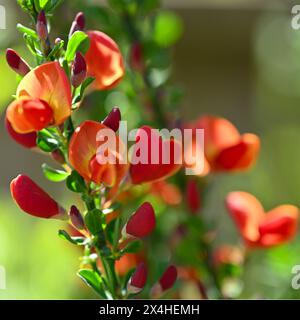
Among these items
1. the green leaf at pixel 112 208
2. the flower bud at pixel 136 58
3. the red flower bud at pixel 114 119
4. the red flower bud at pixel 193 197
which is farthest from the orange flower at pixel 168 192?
the red flower bud at pixel 114 119

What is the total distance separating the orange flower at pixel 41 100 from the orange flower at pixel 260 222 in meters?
0.35

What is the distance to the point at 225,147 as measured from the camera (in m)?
0.99

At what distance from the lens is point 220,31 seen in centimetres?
311

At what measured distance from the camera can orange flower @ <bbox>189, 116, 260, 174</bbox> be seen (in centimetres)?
98

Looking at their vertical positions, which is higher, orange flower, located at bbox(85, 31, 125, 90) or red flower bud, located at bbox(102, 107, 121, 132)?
orange flower, located at bbox(85, 31, 125, 90)

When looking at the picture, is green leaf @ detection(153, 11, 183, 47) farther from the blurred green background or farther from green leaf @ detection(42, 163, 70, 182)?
green leaf @ detection(42, 163, 70, 182)

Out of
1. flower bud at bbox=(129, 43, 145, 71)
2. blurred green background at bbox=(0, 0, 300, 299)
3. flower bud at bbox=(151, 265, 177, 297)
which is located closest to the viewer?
flower bud at bbox=(151, 265, 177, 297)

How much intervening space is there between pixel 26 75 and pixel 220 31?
8.20 feet

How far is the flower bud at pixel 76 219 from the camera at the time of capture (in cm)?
72

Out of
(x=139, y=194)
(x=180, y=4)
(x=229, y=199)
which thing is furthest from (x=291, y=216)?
(x=180, y=4)

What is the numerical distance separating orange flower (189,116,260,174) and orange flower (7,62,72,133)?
0.34 meters

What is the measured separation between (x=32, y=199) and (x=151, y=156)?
125 millimetres

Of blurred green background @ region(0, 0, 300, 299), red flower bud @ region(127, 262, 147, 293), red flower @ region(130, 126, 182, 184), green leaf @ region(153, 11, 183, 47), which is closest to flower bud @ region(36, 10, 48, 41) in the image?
red flower @ region(130, 126, 182, 184)

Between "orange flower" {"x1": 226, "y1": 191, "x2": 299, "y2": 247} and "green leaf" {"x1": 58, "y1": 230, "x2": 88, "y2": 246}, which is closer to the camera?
"green leaf" {"x1": 58, "y1": 230, "x2": 88, "y2": 246}
